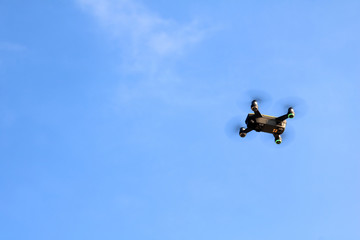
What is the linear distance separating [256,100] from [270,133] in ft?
6.62

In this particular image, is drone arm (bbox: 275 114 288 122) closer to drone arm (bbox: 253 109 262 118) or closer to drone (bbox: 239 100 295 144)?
drone (bbox: 239 100 295 144)

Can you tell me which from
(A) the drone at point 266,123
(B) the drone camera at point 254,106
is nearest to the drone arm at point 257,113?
(A) the drone at point 266,123

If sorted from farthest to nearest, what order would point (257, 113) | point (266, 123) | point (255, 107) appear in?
1. point (266, 123)
2. point (257, 113)
3. point (255, 107)

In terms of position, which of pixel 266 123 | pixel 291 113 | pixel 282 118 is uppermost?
pixel 282 118

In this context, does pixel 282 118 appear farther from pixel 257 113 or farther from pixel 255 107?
pixel 255 107

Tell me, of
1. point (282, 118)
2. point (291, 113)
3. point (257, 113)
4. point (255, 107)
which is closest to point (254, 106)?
point (255, 107)

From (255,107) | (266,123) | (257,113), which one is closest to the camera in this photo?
(255,107)

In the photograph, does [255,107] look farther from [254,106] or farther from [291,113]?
[291,113]

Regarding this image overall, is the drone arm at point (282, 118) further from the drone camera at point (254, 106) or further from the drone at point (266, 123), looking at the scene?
the drone camera at point (254, 106)

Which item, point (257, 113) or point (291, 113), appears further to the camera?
point (257, 113)

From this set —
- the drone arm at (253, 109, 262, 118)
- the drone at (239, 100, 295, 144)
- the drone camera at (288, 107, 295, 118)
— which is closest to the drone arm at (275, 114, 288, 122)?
the drone at (239, 100, 295, 144)

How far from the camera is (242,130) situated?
27.5 meters

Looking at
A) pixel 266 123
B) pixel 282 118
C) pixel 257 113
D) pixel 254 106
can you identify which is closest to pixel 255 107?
pixel 254 106

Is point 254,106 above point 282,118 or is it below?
above
